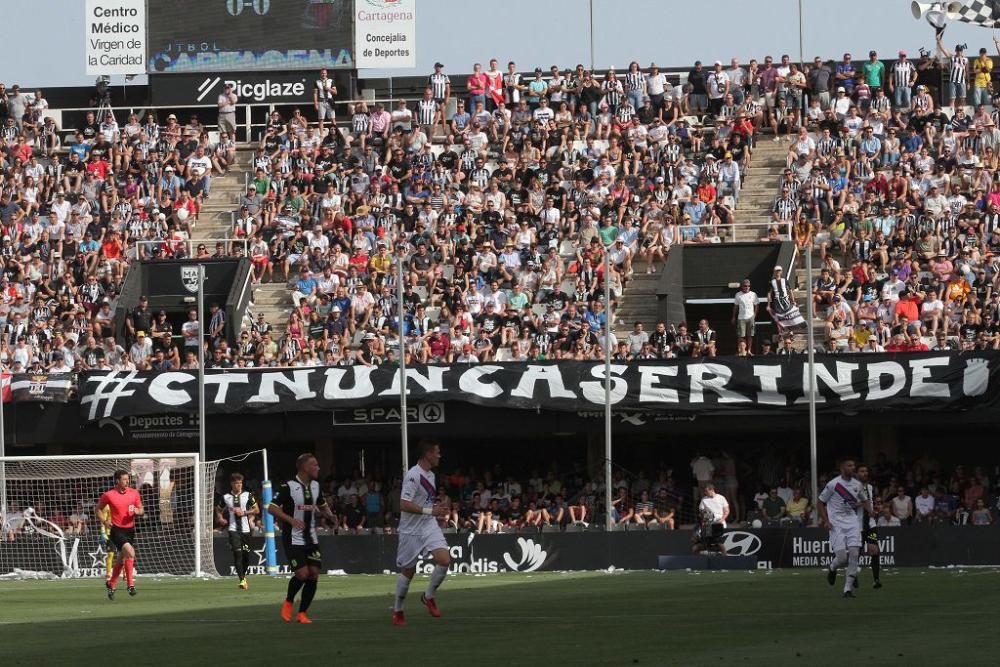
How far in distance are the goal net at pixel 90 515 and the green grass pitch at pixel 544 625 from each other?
5.78 m

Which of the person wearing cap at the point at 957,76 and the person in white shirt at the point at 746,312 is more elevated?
the person wearing cap at the point at 957,76

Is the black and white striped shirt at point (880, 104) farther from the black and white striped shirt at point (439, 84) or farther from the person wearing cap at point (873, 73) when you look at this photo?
the black and white striped shirt at point (439, 84)

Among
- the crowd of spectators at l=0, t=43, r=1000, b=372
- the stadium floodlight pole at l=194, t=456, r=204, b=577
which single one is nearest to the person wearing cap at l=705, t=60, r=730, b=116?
the crowd of spectators at l=0, t=43, r=1000, b=372

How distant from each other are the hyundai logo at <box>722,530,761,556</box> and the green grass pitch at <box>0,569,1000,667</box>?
15.4 ft

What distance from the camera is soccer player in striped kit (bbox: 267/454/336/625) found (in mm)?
18047

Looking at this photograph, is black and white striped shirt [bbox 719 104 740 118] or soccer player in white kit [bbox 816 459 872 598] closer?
soccer player in white kit [bbox 816 459 872 598]

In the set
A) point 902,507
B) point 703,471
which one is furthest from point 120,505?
point 902,507

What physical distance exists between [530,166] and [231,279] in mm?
7158

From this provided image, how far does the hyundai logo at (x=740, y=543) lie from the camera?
31555 mm

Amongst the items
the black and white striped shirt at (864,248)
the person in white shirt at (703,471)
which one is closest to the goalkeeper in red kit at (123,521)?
the person in white shirt at (703,471)

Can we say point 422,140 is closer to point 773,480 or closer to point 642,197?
point 642,197

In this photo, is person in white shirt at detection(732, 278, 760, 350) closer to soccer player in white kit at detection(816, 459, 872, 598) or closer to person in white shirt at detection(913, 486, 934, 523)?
person in white shirt at detection(913, 486, 934, 523)

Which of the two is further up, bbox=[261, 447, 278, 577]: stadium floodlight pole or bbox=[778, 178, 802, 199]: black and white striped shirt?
bbox=[778, 178, 802, 199]: black and white striped shirt

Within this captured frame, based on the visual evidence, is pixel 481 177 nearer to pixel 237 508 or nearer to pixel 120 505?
pixel 237 508
